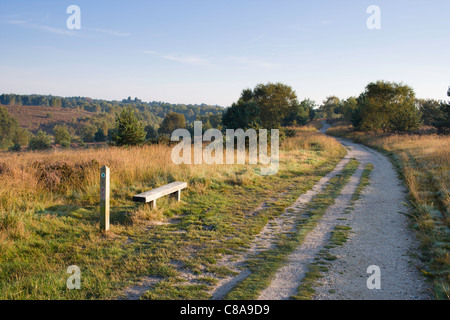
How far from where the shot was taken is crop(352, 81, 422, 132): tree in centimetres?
3753

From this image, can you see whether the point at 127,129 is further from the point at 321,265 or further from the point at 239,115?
the point at 321,265

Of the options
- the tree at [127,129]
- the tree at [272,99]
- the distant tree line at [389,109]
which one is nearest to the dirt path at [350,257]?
the tree at [127,129]

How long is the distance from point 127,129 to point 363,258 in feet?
59.4

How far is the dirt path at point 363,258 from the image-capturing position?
3.83 m

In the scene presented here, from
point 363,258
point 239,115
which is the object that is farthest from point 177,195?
point 239,115

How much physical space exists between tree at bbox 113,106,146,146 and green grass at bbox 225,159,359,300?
1457 centimetres

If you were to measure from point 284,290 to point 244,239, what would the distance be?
2.08 m

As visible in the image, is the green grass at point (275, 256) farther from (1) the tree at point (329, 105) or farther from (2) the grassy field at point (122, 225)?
(1) the tree at point (329, 105)

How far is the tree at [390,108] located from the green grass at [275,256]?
115ft

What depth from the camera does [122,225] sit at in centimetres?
641

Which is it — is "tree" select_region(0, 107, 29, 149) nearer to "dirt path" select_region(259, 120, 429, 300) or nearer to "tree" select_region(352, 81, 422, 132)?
"tree" select_region(352, 81, 422, 132)

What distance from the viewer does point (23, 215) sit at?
6020mm
